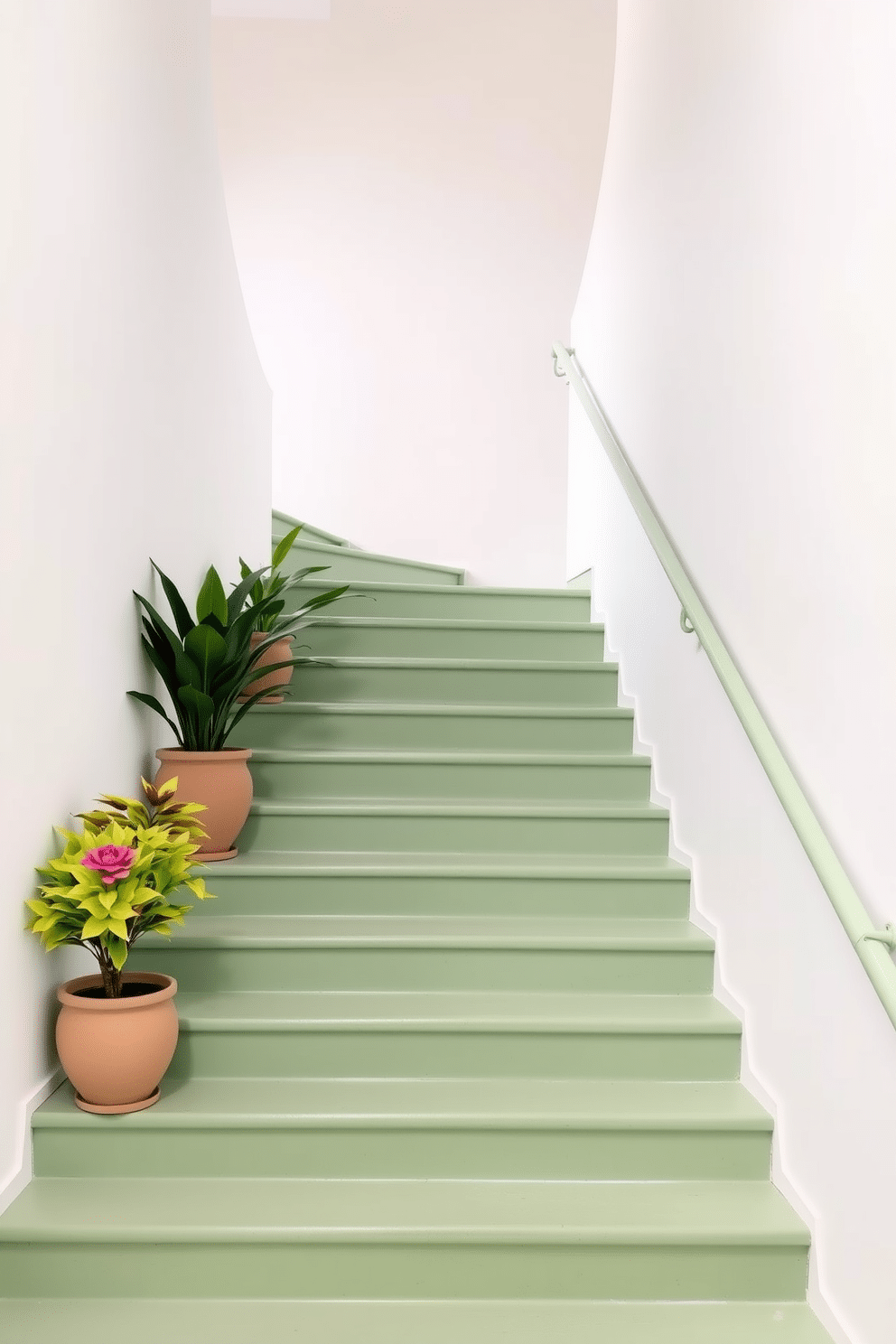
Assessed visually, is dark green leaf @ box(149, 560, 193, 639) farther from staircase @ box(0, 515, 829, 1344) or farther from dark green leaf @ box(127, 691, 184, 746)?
staircase @ box(0, 515, 829, 1344)

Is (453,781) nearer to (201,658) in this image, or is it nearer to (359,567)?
(201,658)

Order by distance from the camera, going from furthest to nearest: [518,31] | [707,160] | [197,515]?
[518,31], [197,515], [707,160]

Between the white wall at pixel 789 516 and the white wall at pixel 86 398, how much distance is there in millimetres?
1340

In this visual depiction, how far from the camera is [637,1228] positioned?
1.92 meters

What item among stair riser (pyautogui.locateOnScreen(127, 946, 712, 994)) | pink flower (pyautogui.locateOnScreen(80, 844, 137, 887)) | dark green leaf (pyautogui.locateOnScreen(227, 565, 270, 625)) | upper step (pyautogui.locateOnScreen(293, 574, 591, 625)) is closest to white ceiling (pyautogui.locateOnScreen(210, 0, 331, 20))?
upper step (pyautogui.locateOnScreen(293, 574, 591, 625))

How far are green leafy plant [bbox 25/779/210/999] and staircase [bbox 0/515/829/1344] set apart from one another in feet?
1.03

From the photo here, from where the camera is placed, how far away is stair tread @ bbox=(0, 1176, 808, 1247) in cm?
188

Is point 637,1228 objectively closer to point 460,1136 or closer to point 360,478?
point 460,1136

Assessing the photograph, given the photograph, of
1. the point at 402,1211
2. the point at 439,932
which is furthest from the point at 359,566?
the point at 402,1211

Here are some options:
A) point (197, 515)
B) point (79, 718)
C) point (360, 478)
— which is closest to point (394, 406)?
point (360, 478)

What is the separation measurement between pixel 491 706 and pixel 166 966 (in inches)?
50.6

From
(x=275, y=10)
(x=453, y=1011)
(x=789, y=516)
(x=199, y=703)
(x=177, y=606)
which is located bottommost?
(x=453, y=1011)

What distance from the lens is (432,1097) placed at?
217cm

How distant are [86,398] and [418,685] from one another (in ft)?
4.98
